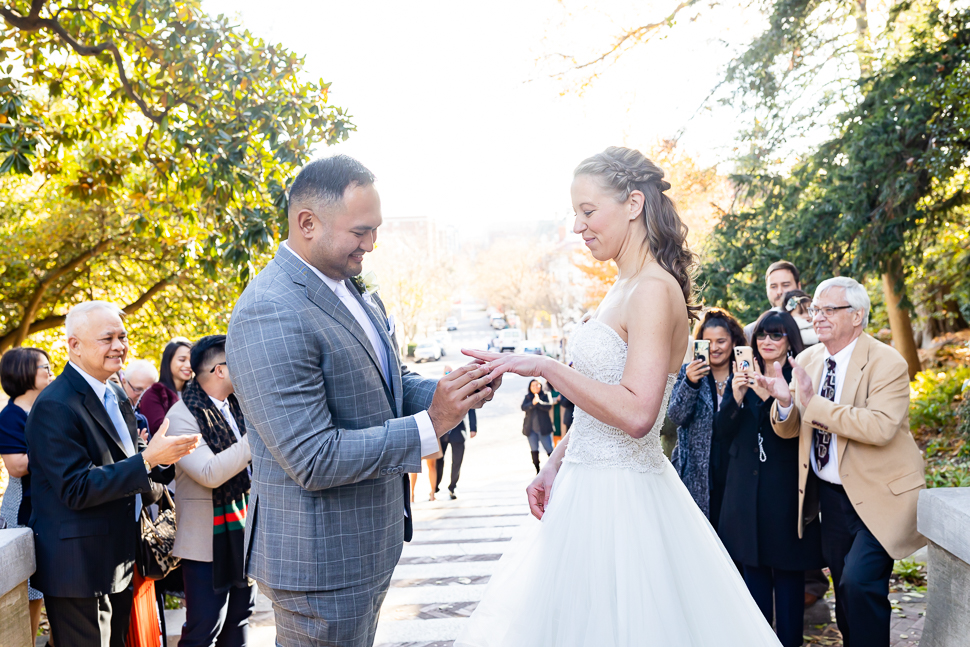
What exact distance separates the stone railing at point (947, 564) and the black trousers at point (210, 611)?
317 cm

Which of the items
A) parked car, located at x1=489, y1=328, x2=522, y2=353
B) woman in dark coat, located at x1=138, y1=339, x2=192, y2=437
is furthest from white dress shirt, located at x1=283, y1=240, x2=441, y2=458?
parked car, located at x1=489, y1=328, x2=522, y2=353

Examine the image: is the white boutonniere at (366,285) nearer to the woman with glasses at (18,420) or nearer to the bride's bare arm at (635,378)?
the bride's bare arm at (635,378)

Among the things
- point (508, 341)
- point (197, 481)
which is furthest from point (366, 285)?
point (508, 341)

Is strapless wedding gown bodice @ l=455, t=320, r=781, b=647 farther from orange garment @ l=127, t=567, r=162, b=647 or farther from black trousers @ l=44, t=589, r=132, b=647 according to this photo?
orange garment @ l=127, t=567, r=162, b=647

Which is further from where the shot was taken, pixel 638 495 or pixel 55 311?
pixel 55 311

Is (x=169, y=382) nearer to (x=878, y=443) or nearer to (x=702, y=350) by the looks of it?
(x=702, y=350)

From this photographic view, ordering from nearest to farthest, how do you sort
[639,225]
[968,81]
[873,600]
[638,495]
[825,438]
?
[638,495], [639,225], [873,600], [825,438], [968,81]

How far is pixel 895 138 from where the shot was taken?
25.6ft

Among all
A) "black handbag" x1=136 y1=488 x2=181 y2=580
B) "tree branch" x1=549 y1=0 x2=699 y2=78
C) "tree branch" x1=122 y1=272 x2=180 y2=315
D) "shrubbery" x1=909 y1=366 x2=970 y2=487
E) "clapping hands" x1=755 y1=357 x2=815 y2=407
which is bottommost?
"shrubbery" x1=909 y1=366 x2=970 y2=487

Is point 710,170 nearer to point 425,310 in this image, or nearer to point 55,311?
point 55,311

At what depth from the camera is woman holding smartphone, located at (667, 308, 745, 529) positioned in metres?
4.18

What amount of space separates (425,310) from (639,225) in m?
46.8

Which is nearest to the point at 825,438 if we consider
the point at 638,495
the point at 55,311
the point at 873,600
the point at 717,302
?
the point at 873,600

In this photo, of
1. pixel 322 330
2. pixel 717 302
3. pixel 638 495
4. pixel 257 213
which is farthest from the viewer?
pixel 717 302
